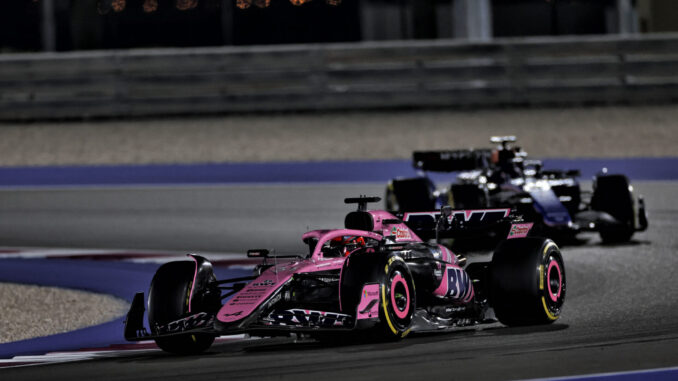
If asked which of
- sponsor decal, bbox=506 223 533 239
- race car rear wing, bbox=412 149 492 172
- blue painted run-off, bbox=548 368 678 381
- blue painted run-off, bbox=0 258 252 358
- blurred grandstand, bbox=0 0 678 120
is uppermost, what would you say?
blurred grandstand, bbox=0 0 678 120

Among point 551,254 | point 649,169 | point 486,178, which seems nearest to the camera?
point 551,254

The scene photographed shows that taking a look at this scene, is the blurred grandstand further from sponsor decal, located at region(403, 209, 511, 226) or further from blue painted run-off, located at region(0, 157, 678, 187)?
sponsor decal, located at region(403, 209, 511, 226)

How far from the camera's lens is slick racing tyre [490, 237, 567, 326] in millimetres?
8586

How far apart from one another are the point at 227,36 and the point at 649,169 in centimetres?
1300

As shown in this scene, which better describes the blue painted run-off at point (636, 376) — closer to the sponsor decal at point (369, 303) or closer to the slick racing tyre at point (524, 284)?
the sponsor decal at point (369, 303)

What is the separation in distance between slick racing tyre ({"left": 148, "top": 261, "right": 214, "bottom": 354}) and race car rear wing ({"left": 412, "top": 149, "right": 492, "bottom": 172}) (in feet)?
17.2

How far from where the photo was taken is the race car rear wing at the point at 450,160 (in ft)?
43.0

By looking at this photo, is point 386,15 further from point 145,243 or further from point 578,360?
point 578,360

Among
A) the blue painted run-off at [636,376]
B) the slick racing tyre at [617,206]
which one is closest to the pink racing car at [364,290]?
the blue painted run-off at [636,376]

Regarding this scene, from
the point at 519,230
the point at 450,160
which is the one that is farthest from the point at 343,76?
the point at 519,230

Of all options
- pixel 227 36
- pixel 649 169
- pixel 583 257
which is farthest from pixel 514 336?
pixel 227 36

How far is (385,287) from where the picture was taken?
7762mm

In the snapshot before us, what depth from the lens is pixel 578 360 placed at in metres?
7.04

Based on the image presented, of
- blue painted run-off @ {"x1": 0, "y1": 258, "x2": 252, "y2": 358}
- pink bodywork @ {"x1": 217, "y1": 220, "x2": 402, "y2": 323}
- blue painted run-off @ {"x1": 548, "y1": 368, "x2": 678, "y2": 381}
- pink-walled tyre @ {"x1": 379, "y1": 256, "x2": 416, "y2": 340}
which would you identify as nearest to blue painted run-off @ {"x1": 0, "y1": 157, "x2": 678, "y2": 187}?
blue painted run-off @ {"x1": 0, "y1": 258, "x2": 252, "y2": 358}
